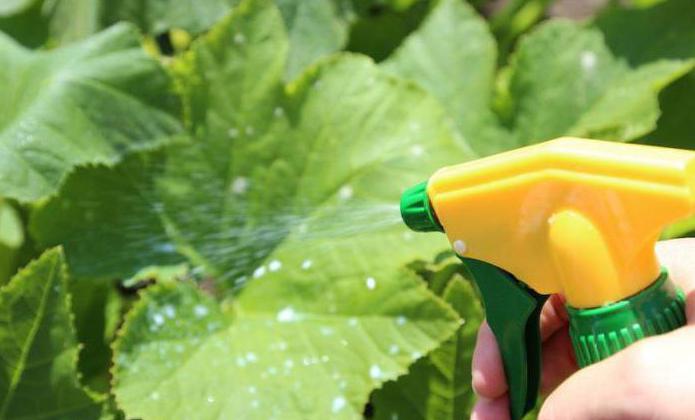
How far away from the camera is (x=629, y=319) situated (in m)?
0.63

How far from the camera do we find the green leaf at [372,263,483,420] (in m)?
1.05

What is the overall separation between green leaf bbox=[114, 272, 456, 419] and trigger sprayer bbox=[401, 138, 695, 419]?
1.07 ft

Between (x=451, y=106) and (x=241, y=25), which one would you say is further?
(x=451, y=106)

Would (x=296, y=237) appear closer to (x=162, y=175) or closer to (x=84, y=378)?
(x=162, y=175)

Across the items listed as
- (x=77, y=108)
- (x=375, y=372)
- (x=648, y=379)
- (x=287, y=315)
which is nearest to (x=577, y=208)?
(x=648, y=379)

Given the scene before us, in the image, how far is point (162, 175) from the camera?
1186 millimetres

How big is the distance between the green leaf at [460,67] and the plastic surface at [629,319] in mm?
701

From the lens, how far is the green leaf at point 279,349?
1.00m

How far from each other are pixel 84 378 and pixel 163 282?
26 cm

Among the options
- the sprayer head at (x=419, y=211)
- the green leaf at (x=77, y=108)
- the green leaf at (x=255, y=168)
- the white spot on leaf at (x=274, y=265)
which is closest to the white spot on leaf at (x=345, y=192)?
the green leaf at (x=255, y=168)

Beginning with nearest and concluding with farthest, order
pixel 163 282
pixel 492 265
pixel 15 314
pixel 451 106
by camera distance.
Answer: pixel 492 265 < pixel 15 314 < pixel 163 282 < pixel 451 106

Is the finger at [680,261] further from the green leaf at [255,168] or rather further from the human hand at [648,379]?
the green leaf at [255,168]

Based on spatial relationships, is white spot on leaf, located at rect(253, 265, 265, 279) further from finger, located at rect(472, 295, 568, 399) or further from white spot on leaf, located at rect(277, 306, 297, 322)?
finger, located at rect(472, 295, 568, 399)

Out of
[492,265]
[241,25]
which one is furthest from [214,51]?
[492,265]
